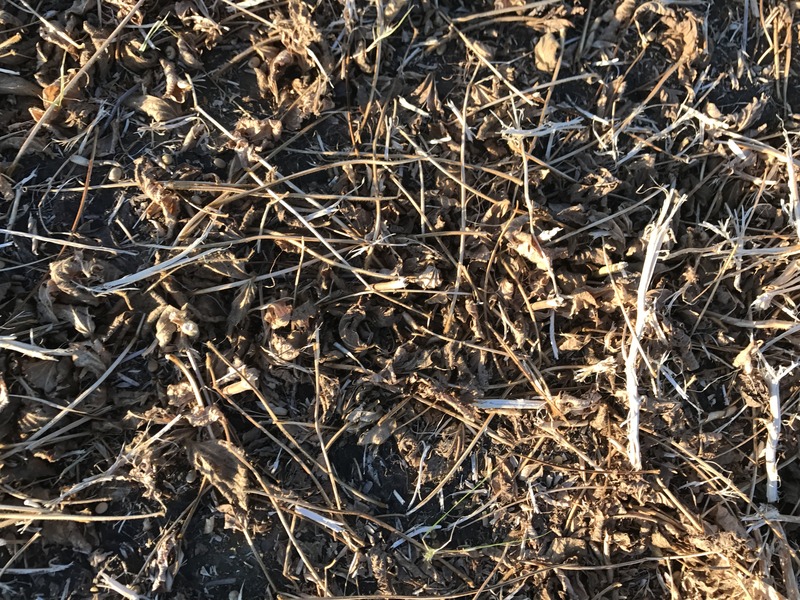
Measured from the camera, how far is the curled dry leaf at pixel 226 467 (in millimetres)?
2002

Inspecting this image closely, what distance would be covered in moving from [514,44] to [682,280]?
120 centimetres

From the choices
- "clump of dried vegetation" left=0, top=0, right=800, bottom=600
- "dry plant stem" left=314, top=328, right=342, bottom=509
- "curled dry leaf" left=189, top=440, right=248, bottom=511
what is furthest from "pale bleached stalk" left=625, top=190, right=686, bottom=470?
"curled dry leaf" left=189, top=440, right=248, bottom=511

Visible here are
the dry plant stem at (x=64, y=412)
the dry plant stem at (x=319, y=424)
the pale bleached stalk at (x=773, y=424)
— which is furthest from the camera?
the pale bleached stalk at (x=773, y=424)

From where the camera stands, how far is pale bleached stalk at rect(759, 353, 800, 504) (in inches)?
87.9

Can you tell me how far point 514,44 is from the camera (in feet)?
7.72

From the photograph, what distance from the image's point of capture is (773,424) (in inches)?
88.0

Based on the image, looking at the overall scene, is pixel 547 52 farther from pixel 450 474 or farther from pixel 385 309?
pixel 450 474

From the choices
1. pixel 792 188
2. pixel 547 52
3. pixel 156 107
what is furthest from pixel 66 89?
pixel 792 188

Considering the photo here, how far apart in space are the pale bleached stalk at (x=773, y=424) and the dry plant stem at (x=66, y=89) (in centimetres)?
282

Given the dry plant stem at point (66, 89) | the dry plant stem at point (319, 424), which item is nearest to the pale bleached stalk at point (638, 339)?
the dry plant stem at point (319, 424)

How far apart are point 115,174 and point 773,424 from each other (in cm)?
276

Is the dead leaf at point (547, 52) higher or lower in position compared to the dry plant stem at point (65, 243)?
higher

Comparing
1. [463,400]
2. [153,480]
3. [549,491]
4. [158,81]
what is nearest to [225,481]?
[153,480]

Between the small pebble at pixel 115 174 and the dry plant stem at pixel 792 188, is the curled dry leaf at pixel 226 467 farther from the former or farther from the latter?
the dry plant stem at pixel 792 188
